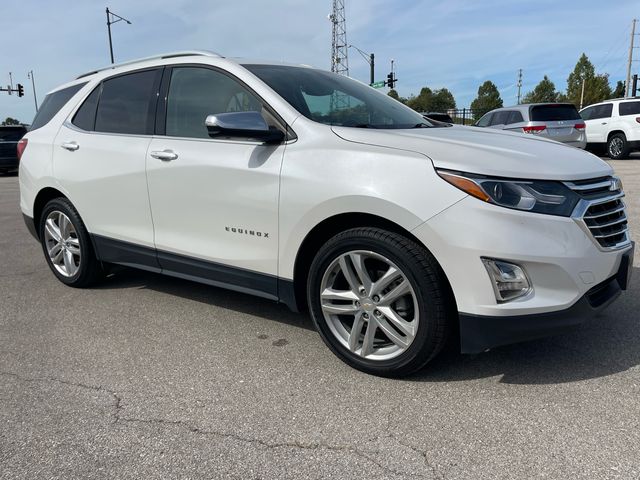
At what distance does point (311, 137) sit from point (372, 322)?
1072 millimetres

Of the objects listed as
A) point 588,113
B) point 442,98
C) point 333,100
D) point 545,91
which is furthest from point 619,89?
point 333,100

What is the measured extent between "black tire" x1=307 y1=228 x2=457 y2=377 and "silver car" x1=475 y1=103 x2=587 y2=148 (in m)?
11.3

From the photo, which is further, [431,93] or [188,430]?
[431,93]

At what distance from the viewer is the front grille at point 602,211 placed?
2623 mm

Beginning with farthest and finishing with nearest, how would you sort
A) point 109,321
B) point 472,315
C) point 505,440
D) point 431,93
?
point 431,93 < point 109,321 < point 472,315 < point 505,440

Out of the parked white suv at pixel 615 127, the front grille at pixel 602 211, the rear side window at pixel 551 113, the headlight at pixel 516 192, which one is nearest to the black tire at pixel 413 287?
the headlight at pixel 516 192

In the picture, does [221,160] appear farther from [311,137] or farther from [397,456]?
[397,456]

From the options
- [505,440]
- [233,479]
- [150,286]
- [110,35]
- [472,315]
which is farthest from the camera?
[110,35]

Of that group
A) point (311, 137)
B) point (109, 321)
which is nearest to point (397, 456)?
point (311, 137)

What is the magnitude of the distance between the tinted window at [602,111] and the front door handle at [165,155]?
52.5 feet

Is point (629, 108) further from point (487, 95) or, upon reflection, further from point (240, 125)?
point (487, 95)

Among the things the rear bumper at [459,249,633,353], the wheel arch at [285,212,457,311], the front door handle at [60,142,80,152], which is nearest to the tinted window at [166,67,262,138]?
the wheel arch at [285,212,457,311]

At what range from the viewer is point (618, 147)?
52.2 ft

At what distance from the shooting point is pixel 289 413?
2619 mm
